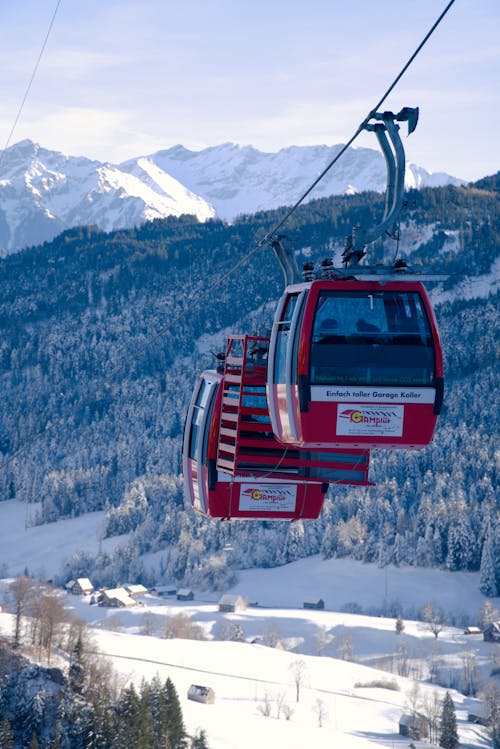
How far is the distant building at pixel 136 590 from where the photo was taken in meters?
169

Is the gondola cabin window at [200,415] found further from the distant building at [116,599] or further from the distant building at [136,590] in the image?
the distant building at [136,590]

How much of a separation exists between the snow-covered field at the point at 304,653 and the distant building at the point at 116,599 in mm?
1812

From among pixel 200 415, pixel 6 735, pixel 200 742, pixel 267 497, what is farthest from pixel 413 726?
pixel 200 415

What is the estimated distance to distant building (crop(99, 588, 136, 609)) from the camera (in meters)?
160

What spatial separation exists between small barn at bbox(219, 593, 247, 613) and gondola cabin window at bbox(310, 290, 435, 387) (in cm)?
13329

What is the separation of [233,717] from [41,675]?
55.8 ft

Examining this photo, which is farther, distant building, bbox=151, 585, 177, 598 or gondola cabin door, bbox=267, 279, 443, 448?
distant building, bbox=151, 585, 177, 598

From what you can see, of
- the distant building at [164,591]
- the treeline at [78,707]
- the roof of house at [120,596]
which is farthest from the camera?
the distant building at [164,591]

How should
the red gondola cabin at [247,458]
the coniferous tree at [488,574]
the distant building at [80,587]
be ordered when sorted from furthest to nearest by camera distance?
the distant building at [80,587], the coniferous tree at [488,574], the red gondola cabin at [247,458]

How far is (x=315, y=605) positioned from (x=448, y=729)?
193ft

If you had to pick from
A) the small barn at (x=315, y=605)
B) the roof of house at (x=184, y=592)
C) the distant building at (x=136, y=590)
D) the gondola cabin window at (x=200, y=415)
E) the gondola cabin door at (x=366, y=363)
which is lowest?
the distant building at (x=136, y=590)

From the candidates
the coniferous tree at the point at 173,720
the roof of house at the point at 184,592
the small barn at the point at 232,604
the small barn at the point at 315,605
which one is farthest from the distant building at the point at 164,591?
the coniferous tree at the point at 173,720

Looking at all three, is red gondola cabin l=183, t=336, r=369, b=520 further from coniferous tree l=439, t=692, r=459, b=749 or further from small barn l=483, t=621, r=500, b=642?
small barn l=483, t=621, r=500, b=642

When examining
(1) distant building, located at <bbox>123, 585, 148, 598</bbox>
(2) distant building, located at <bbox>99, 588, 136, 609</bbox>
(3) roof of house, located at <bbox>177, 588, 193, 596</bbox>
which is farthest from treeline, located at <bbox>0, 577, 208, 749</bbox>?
(1) distant building, located at <bbox>123, 585, 148, 598</bbox>
